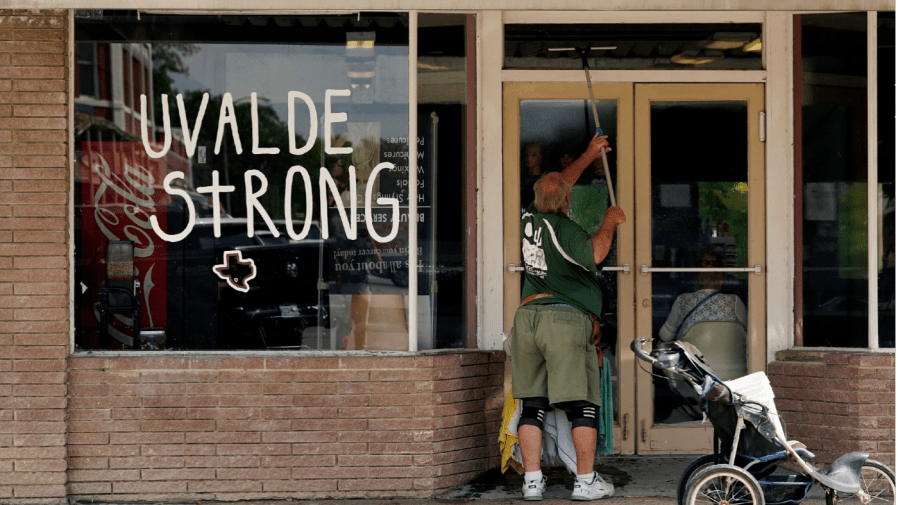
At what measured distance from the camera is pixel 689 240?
258 inches

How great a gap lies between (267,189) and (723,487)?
3.11 metres

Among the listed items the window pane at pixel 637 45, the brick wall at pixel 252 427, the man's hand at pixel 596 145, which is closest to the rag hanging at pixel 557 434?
the brick wall at pixel 252 427

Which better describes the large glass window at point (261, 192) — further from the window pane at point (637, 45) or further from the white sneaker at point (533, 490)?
the white sneaker at point (533, 490)

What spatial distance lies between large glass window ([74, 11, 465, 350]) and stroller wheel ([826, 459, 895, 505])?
2547 mm

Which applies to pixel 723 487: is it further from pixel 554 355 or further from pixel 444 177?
pixel 444 177

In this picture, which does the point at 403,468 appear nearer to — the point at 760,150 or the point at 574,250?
the point at 574,250

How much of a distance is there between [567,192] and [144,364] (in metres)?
2.69

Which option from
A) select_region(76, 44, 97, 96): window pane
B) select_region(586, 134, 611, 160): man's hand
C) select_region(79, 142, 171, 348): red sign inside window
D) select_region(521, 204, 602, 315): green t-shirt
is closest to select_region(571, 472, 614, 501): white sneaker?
select_region(521, 204, 602, 315): green t-shirt

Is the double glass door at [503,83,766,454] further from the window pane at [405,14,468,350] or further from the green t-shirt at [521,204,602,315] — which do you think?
the green t-shirt at [521,204,602,315]

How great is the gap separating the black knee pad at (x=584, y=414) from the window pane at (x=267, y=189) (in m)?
1.10

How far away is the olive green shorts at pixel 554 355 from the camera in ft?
18.2

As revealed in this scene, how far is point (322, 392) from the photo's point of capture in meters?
5.74

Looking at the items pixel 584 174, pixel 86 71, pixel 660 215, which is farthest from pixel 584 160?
pixel 86 71

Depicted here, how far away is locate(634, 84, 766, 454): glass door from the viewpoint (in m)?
6.48
